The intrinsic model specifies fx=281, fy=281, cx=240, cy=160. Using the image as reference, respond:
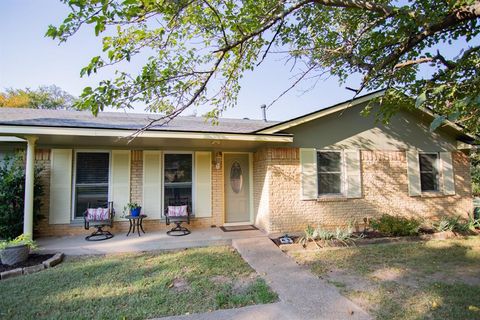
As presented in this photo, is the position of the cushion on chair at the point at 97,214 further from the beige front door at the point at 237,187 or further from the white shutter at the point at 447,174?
the white shutter at the point at 447,174

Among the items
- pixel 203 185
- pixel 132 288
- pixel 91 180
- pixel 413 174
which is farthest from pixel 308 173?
pixel 91 180

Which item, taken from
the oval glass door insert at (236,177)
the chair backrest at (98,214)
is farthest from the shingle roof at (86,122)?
the chair backrest at (98,214)

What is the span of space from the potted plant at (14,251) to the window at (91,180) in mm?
2264

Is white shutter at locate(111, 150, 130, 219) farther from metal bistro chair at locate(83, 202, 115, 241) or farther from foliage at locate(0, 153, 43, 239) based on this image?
foliage at locate(0, 153, 43, 239)

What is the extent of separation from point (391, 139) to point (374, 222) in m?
2.78

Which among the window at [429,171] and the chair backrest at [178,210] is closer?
the chair backrest at [178,210]

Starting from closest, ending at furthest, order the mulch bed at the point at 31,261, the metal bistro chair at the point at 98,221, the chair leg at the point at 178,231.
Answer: the mulch bed at the point at 31,261 → the metal bistro chair at the point at 98,221 → the chair leg at the point at 178,231

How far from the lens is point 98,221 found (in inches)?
272

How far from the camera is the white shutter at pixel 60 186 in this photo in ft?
24.0

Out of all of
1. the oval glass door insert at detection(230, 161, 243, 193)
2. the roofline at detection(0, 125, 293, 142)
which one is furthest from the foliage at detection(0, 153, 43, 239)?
the oval glass door insert at detection(230, 161, 243, 193)

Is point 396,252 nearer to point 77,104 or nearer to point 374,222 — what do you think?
point 374,222

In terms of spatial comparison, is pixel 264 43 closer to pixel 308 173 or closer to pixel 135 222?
pixel 308 173

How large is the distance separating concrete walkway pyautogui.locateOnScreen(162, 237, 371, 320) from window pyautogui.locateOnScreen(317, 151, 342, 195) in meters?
3.28

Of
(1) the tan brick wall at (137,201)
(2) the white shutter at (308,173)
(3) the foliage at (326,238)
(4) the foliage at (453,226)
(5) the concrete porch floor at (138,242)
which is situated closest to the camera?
(5) the concrete porch floor at (138,242)
